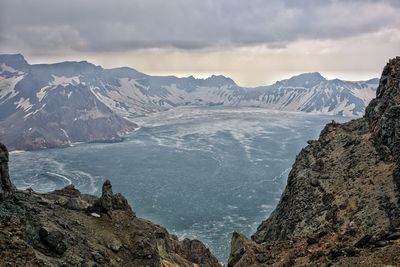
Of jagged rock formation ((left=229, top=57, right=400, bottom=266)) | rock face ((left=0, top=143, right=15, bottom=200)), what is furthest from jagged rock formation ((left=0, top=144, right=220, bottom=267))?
jagged rock formation ((left=229, top=57, right=400, bottom=266))

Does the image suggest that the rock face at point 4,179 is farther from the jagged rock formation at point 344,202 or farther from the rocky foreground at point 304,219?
the jagged rock formation at point 344,202

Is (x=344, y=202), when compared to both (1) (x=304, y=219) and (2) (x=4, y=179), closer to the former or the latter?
(1) (x=304, y=219)

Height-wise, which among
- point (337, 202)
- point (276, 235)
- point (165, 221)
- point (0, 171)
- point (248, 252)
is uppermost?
point (0, 171)

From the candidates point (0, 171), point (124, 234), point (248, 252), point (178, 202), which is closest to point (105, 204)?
point (124, 234)

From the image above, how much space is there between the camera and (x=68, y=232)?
124 ft

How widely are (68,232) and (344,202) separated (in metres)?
27.5

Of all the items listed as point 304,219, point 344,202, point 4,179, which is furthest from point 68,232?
point 344,202

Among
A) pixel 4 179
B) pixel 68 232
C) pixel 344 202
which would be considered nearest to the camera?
pixel 4 179

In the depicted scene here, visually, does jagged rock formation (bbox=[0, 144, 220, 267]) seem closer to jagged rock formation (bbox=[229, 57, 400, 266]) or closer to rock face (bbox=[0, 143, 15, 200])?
rock face (bbox=[0, 143, 15, 200])

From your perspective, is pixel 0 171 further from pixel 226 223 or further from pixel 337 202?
pixel 226 223

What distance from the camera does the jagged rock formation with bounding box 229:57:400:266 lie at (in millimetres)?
29688

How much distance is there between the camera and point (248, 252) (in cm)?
3728

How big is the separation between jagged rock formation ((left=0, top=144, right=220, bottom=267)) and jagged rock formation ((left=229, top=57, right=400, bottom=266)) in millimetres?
10588

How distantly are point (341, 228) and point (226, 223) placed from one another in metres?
98.0
